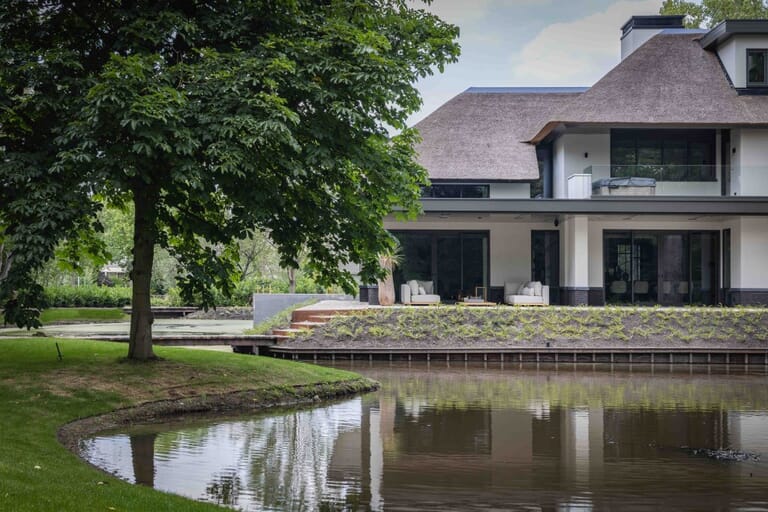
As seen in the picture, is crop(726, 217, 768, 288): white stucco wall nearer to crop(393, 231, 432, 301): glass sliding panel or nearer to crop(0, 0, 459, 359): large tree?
crop(393, 231, 432, 301): glass sliding panel

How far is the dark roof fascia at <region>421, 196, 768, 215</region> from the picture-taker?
26.6 meters

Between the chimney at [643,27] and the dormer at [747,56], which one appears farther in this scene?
the chimney at [643,27]

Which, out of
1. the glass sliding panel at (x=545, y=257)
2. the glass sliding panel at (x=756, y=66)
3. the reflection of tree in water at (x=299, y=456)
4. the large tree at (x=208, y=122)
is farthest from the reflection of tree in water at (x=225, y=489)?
the glass sliding panel at (x=756, y=66)

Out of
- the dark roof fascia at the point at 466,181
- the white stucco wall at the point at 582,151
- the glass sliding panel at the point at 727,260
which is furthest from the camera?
the dark roof fascia at the point at 466,181

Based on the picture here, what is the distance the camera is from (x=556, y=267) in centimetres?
3034

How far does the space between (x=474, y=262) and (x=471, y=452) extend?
64.4ft

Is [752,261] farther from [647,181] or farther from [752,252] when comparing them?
[647,181]

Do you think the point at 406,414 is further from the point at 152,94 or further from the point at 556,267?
the point at 556,267

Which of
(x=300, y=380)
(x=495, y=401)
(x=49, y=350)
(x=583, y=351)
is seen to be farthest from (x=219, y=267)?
(x=583, y=351)

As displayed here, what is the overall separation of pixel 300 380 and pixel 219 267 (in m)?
3.01

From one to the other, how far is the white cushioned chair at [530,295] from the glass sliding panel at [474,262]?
126 centimetres

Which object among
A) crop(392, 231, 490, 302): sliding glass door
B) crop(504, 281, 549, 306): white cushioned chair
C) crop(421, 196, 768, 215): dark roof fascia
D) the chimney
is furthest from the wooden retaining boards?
the chimney

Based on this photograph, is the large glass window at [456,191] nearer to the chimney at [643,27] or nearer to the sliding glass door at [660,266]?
the sliding glass door at [660,266]

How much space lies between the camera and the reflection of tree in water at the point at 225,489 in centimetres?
815
